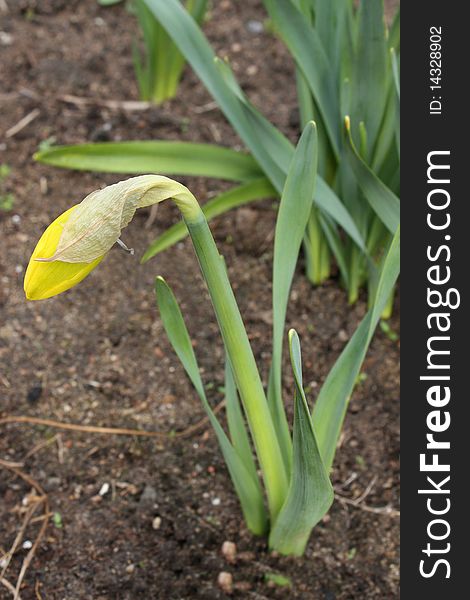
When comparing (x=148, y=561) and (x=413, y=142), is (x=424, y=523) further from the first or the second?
(x=413, y=142)

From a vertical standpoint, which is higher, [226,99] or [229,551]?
[226,99]

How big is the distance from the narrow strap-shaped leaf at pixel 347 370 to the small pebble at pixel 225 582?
0.28m

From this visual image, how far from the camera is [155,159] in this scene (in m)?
1.89

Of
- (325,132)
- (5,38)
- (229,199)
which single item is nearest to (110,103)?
(5,38)

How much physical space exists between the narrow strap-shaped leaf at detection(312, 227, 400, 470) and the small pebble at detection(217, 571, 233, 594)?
281 mm

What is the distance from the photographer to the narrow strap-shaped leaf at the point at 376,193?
158 cm

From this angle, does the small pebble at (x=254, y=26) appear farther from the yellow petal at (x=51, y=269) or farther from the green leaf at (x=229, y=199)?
the yellow petal at (x=51, y=269)

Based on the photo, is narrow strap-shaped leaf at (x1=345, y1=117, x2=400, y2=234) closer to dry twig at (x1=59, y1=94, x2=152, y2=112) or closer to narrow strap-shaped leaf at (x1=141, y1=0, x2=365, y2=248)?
narrow strap-shaped leaf at (x1=141, y1=0, x2=365, y2=248)

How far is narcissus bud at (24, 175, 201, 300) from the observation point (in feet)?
3.13

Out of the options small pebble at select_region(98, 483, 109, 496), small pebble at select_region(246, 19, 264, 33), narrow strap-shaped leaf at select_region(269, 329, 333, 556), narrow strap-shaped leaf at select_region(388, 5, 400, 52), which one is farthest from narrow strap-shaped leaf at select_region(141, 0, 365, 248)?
small pebble at select_region(246, 19, 264, 33)

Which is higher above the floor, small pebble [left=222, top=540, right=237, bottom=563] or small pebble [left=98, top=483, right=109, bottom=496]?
small pebble [left=98, top=483, right=109, bottom=496]

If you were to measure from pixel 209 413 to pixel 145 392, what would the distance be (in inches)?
20.2

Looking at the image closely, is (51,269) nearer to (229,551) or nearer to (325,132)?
(229,551)

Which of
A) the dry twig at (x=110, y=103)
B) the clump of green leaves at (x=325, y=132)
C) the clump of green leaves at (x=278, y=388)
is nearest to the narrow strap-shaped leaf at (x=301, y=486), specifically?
the clump of green leaves at (x=278, y=388)
